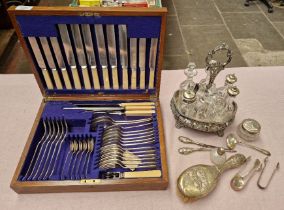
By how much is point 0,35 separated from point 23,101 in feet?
4.84

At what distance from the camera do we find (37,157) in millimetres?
666

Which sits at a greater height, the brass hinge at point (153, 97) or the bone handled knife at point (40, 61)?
the bone handled knife at point (40, 61)

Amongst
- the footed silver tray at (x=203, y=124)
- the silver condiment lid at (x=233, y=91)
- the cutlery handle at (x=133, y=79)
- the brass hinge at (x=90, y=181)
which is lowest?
the brass hinge at (x=90, y=181)

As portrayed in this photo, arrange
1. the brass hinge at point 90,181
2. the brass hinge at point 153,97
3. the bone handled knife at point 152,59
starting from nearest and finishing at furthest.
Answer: the brass hinge at point 90,181
the bone handled knife at point 152,59
the brass hinge at point 153,97

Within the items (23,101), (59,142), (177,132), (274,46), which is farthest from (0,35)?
(274,46)

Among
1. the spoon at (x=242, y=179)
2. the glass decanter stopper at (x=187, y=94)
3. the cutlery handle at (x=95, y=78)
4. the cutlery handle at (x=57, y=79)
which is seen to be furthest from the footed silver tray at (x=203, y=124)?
the cutlery handle at (x=57, y=79)

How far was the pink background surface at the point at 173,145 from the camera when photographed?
585mm

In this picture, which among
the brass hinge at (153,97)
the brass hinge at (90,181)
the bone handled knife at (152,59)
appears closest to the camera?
the brass hinge at (90,181)

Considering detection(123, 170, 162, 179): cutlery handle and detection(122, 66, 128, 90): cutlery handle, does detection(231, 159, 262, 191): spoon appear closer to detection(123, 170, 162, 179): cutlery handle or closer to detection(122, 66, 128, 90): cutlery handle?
detection(123, 170, 162, 179): cutlery handle

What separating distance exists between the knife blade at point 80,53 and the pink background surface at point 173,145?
0.19 meters

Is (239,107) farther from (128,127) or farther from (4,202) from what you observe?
(4,202)

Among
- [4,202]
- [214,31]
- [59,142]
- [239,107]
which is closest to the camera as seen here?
[4,202]

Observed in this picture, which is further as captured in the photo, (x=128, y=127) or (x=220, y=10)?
(x=220, y=10)

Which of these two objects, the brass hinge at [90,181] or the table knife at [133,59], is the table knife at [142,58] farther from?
the brass hinge at [90,181]
